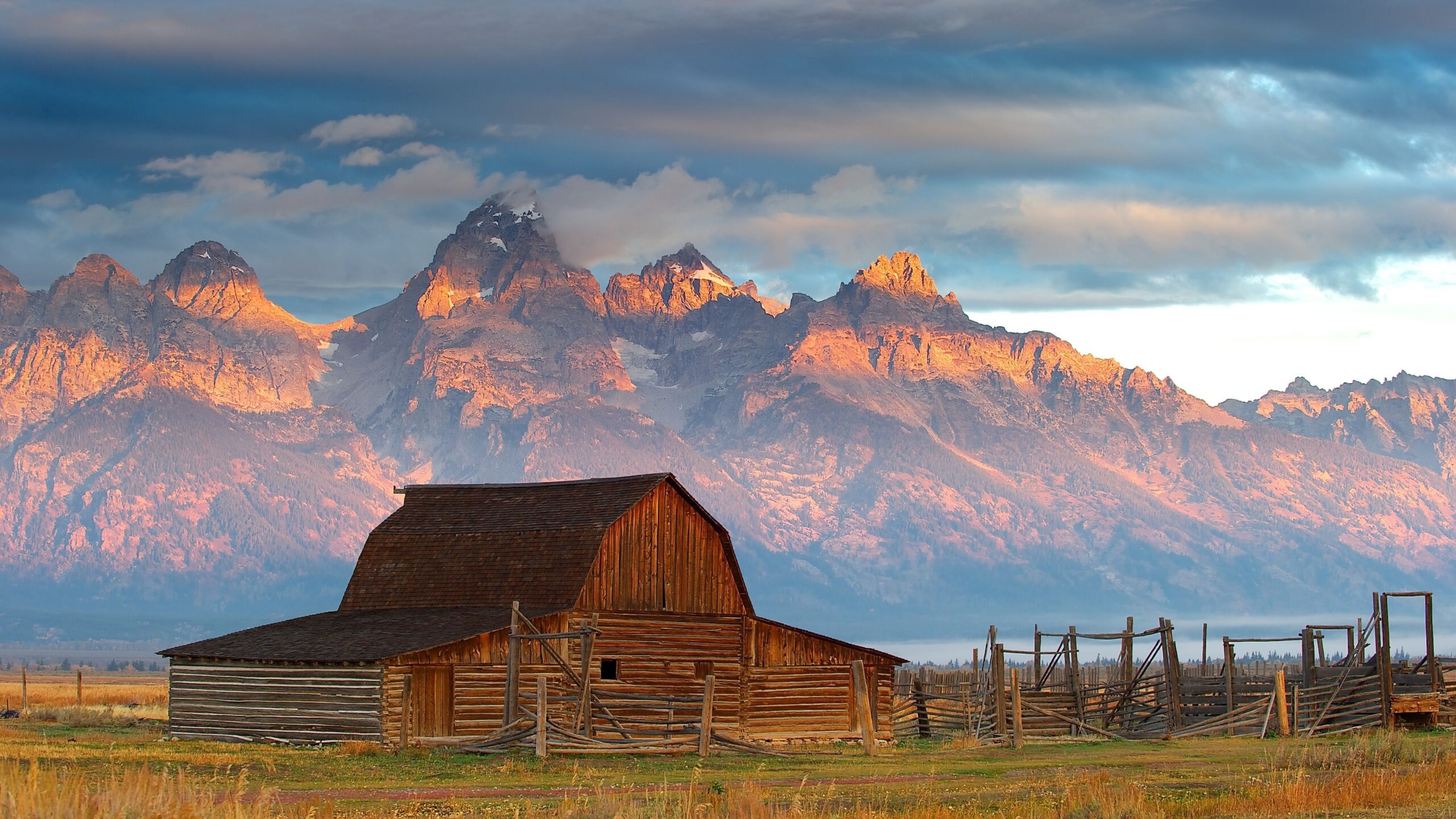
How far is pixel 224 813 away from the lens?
18953mm

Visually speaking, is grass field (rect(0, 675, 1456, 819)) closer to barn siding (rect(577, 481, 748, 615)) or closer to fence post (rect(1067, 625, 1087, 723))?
fence post (rect(1067, 625, 1087, 723))

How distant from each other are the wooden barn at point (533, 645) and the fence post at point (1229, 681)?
28.4ft

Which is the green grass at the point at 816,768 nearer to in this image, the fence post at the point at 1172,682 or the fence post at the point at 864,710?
the fence post at the point at 864,710

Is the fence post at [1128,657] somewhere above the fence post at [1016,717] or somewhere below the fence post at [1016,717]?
above

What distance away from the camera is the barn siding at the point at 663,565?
155 feet

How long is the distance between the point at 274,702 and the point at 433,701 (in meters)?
4.06

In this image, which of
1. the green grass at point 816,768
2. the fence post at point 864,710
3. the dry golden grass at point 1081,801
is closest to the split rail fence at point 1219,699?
the green grass at point 816,768

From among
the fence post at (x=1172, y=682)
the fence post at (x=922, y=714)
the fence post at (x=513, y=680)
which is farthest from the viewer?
the fence post at (x=922, y=714)

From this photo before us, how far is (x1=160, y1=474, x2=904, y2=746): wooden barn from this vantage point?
4188 centimetres

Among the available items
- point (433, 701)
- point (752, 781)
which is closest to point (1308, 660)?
point (433, 701)

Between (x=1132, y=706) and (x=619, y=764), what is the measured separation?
19377 mm

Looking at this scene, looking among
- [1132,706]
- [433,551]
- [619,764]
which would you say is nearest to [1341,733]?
[1132,706]

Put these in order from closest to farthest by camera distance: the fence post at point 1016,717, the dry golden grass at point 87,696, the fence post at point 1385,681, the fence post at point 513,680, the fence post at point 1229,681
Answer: the fence post at point 513,680 → the fence post at point 1016,717 → the fence post at point 1385,681 → the fence post at point 1229,681 → the dry golden grass at point 87,696

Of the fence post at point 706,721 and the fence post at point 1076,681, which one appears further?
the fence post at point 1076,681
